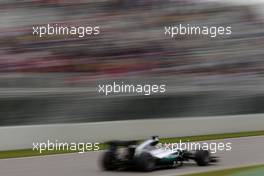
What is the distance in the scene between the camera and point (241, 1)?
81.8 feet

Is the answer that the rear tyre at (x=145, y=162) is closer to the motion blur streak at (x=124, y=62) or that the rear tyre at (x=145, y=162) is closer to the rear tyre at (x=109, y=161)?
the rear tyre at (x=109, y=161)

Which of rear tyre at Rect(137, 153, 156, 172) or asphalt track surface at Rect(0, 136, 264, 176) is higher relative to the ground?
rear tyre at Rect(137, 153, 156, 172)

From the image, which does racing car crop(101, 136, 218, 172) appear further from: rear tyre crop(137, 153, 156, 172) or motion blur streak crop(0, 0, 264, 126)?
motion blur streak crop(0, 0, 264, 126)

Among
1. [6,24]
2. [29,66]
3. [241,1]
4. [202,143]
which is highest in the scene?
[241,1]

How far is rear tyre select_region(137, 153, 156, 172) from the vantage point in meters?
8.80

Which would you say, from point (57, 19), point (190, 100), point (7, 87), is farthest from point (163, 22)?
point (7, 87)

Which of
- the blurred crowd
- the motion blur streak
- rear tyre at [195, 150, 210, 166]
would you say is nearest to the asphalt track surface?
rear tyre at [195, 150, 210, 166]

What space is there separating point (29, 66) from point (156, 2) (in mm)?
8097

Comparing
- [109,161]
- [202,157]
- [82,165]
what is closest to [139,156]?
[109,161]

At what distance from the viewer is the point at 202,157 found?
32.1ft

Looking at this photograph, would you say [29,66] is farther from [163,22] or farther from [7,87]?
[163,22]

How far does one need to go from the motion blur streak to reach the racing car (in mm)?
4469

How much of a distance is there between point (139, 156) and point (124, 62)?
8940 millimetres

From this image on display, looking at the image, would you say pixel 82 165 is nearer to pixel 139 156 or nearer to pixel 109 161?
pixel 109 161
